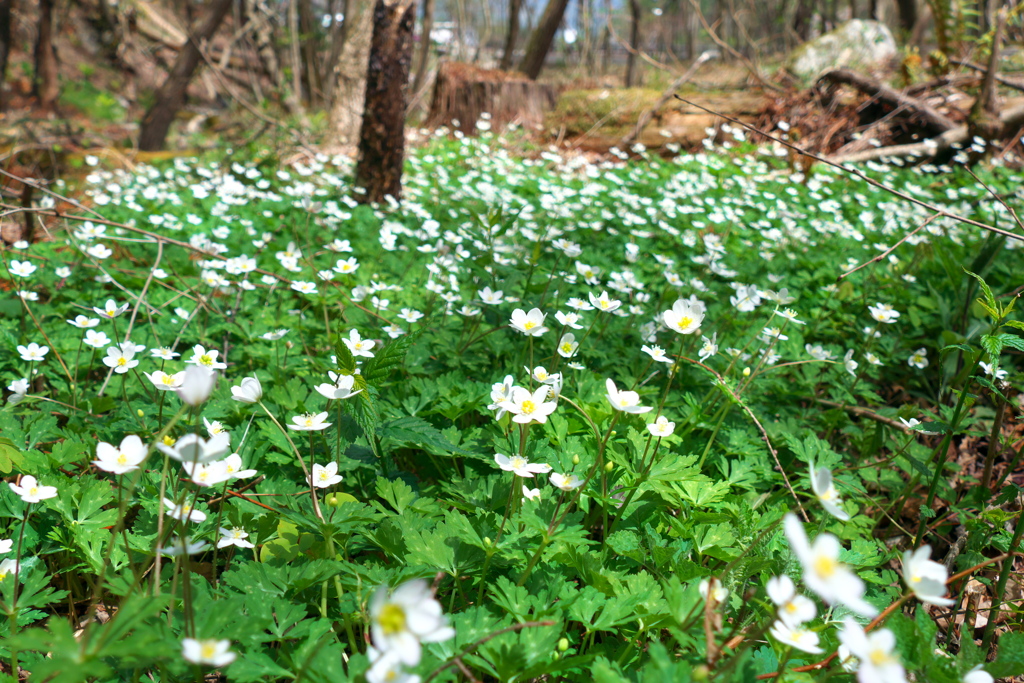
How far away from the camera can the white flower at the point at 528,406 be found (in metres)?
1.47

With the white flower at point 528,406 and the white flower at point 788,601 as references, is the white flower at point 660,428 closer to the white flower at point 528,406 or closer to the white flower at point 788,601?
the white flower at point 528,406

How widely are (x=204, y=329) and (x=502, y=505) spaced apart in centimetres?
203

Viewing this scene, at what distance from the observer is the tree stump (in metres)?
9.64

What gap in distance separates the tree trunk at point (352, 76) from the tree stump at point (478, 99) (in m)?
2.46

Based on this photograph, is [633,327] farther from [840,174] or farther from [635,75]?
[635,75]

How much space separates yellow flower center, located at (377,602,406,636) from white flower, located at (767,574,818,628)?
594 millimetres

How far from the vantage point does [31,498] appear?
1.58 m

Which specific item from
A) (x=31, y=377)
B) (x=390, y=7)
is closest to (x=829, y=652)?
(x=31, y=377)

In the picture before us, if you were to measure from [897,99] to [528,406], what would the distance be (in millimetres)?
8992

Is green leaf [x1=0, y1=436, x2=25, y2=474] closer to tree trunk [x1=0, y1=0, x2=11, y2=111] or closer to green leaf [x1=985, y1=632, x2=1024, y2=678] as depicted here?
green leaf [x1=985, y1=632, x2=1024, y2=678]

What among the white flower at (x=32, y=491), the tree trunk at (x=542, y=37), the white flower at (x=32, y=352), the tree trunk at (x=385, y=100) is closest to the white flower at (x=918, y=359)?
the white flower at (x=32, y=491)

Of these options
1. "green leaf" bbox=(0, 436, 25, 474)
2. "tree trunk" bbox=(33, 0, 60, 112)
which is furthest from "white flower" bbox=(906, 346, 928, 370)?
"tree trunk" bbox=(33, 0, 60, 112)

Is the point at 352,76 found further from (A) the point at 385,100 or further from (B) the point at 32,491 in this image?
(B) the point at 32,491

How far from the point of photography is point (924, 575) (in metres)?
0.99
